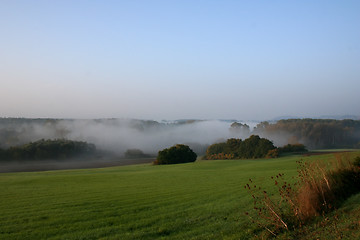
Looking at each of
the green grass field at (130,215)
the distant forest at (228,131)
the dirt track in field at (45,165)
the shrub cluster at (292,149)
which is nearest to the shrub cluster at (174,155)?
the dirt track in field at (45,165)

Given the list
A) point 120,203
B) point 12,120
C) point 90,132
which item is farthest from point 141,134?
point 120,203

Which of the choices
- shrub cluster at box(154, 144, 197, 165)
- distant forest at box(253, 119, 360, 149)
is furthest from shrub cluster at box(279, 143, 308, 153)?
distant forest at box(253, 119, 360, 149)

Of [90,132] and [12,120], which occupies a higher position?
[12,120]

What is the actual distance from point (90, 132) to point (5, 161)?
131ft

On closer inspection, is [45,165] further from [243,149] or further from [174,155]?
[243,149]

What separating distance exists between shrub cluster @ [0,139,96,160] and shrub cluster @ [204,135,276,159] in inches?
1650

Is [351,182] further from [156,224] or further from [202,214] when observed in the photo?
[156,224]

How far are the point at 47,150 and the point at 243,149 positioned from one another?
53.5 m

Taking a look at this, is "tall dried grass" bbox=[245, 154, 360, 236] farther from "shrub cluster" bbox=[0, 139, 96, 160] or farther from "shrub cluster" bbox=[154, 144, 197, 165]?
"shrub cluster" bbox=[0, 139, 96, 160]

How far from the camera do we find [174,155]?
5394cm

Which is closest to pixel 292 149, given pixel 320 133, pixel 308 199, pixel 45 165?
pixel 320 133

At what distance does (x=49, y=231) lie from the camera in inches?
328

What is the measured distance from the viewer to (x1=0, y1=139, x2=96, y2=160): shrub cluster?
74562 mm

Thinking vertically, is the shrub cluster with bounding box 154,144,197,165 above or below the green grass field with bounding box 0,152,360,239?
below
